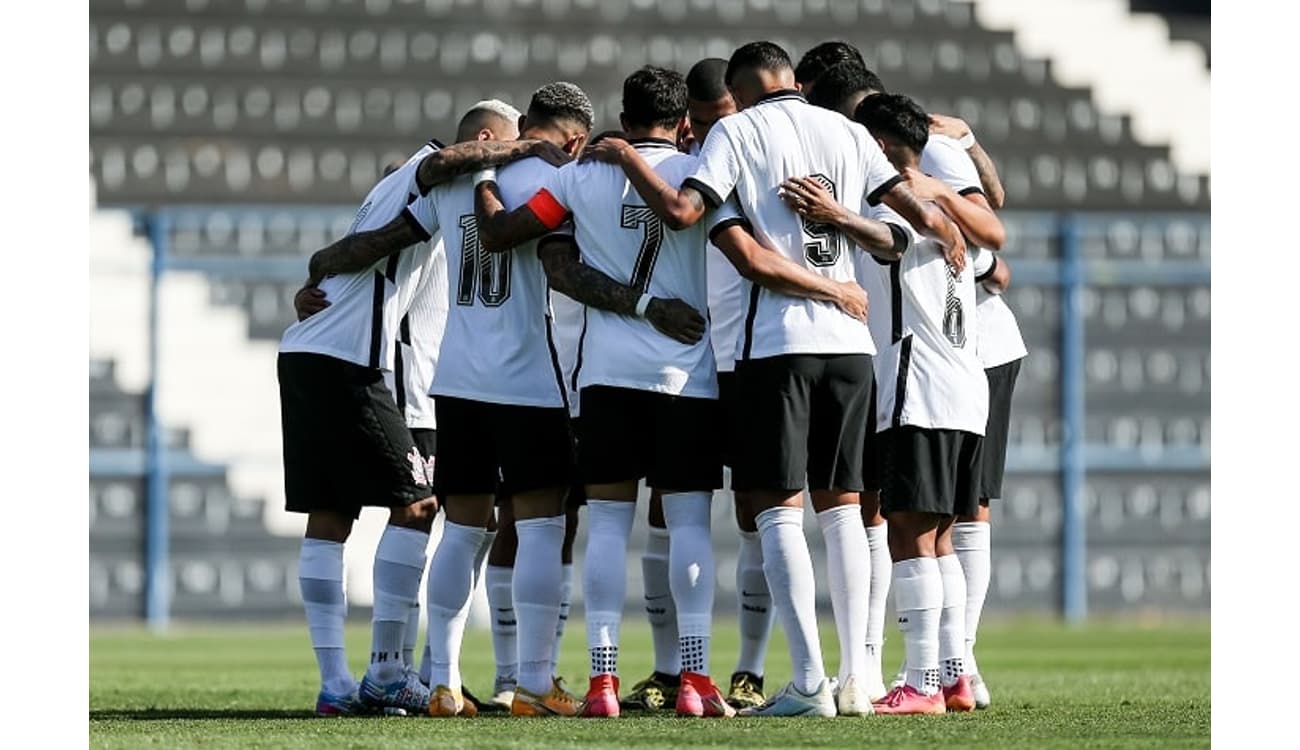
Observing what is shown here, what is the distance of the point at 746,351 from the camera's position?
22.3ft

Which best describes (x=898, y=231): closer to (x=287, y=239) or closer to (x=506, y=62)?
(x=287, y=239)

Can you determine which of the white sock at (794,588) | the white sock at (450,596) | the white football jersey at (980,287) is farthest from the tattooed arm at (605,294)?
the white football jersey at (980,287)

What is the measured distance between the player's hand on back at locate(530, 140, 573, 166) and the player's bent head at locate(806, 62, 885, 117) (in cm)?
107

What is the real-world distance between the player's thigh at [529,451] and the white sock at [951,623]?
136 centimetres

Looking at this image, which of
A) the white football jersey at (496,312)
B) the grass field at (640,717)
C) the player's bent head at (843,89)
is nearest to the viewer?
the grass field at (640,717)

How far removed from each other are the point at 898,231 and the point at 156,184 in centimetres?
1300

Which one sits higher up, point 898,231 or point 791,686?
point 898,231

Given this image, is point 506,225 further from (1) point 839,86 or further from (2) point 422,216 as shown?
(1) point 839,86

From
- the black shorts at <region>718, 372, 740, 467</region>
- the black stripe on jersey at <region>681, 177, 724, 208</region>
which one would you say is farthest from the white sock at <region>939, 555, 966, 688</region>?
the black stripe on jersey at <region>681, 177, 724, 208</region>

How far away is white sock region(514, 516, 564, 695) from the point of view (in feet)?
23.1

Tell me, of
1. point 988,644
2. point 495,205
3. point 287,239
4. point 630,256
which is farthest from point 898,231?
point 287,239

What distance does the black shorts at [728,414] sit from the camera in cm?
685

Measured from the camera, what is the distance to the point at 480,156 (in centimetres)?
730

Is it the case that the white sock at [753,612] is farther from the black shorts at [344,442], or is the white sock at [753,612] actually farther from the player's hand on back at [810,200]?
the player's hand on back at [810,200]
